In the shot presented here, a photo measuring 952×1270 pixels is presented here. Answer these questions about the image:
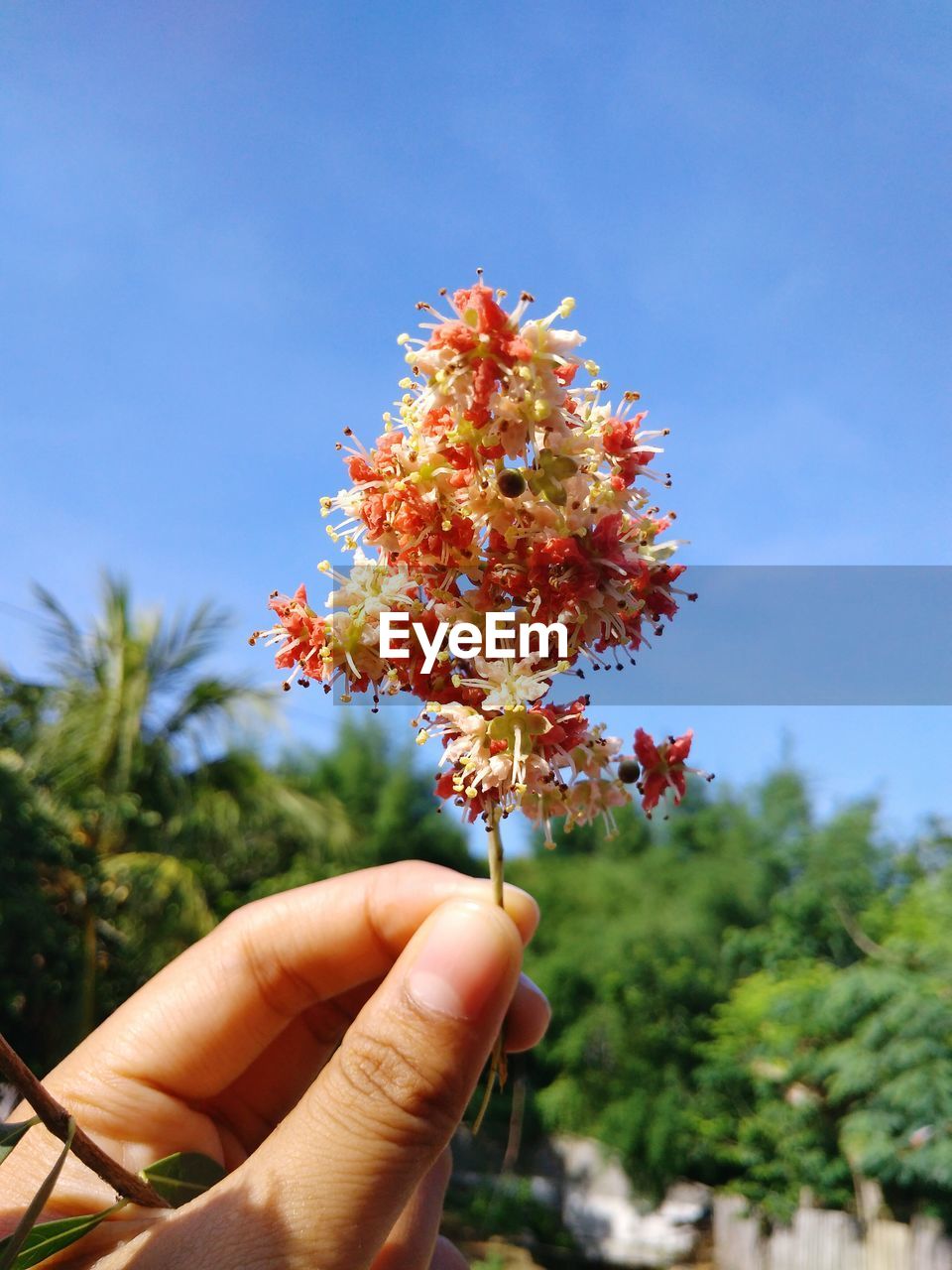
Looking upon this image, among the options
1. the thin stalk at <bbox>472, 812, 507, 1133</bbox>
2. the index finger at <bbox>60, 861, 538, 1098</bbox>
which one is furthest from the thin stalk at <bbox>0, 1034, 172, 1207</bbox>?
the thin stalk at <bbox>472, 812, 507, 1133</bbox>

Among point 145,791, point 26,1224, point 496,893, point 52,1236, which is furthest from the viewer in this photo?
point 145,791

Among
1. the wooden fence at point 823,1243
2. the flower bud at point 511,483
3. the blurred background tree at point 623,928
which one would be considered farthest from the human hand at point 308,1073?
the wooden fence at point 823,1243

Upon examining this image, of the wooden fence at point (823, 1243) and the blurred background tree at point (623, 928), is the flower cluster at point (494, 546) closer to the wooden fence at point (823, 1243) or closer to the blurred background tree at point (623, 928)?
the blurred background tree at point (623, 928)

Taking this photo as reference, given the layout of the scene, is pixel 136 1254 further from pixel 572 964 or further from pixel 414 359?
pixel 572 964

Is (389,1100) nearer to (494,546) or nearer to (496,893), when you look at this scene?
(496,893)

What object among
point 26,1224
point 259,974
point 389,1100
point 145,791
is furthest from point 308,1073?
point 145,791
